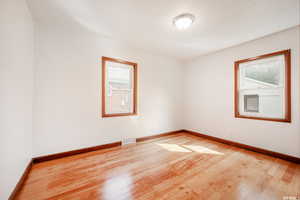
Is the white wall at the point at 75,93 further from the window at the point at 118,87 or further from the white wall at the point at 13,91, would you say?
the white wall at the point at 13,91

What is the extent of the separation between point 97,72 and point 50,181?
6.68 feet

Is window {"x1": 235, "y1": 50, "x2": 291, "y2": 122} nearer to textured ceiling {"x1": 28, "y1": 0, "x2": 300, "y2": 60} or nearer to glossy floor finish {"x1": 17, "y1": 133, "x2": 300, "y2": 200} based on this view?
textured ceiling {"x1": 28, "y1": 0, "x2": 300, "y2": 60}

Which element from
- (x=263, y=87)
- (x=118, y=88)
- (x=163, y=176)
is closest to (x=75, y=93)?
(x=118, y=88)

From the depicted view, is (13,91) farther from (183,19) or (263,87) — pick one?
(263,87)

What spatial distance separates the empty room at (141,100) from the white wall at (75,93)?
0.02 metres

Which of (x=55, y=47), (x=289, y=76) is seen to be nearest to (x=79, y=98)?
(x=55, y=47)

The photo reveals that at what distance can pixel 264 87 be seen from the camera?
2.65 m

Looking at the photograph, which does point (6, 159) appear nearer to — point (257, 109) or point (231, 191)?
point (231, 191)

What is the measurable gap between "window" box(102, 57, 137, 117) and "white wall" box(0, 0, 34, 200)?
1284 mm

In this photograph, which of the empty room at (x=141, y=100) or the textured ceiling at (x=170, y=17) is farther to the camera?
the textured ceiling at (x=170, y=17)

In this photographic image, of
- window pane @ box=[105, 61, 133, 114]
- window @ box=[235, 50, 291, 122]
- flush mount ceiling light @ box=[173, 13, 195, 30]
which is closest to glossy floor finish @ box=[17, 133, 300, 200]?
window @ box=[235, 50, 291, 122]

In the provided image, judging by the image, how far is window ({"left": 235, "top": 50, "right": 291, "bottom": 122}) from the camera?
2352mm

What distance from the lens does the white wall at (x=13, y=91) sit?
1.17 meters

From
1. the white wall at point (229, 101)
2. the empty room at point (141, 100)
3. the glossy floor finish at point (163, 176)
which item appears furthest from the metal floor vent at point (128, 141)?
the white wall at point (229, 101)
